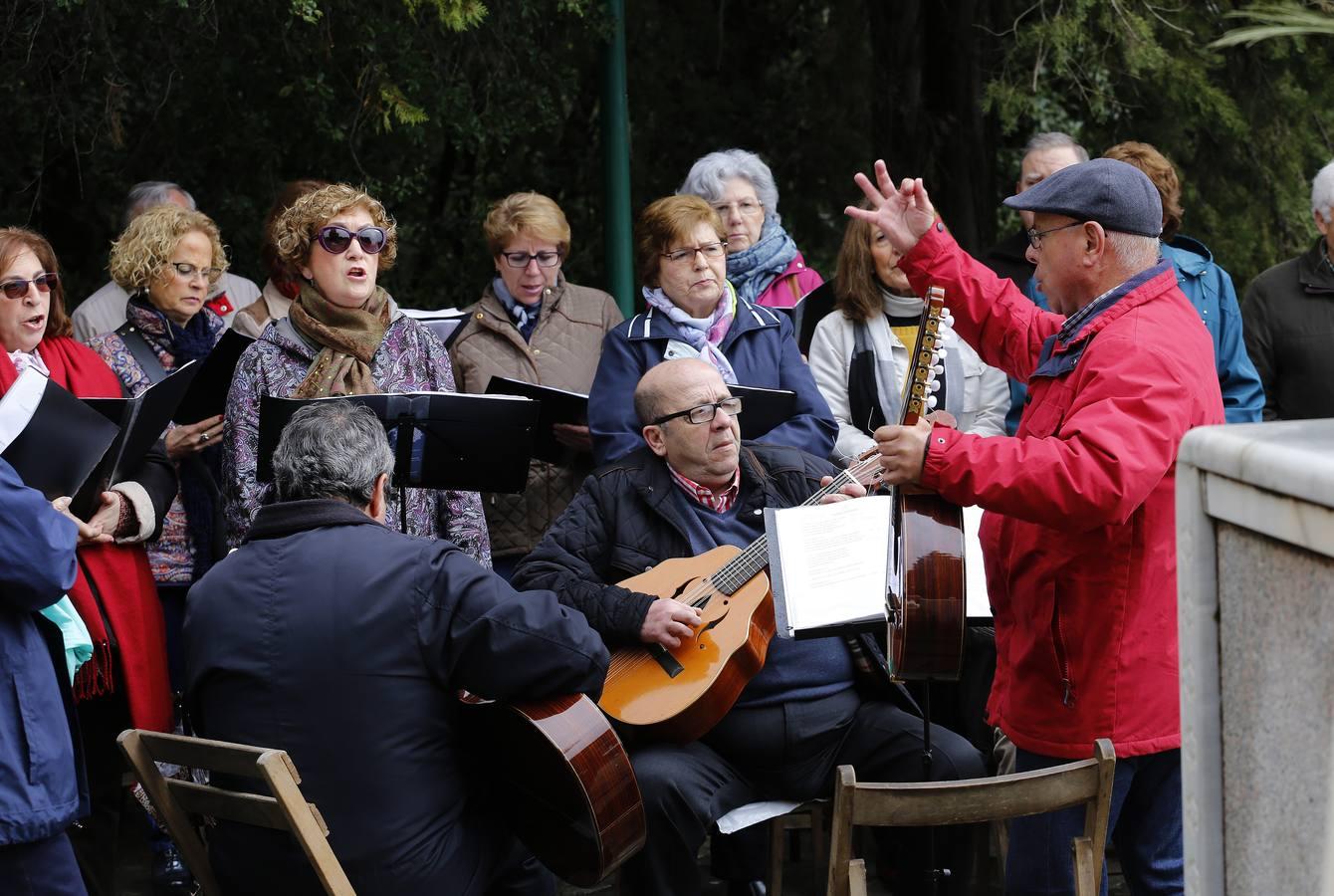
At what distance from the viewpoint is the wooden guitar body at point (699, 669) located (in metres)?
4.23

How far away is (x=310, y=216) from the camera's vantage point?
16.1 feet

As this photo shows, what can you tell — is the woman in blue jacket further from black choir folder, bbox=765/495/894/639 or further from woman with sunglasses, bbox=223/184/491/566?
black choir folder, bbox=765/495/894/639

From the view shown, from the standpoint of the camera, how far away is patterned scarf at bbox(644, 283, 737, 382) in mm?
5336

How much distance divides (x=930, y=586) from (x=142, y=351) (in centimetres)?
298

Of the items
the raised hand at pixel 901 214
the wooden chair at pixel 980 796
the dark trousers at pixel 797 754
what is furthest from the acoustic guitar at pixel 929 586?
the dark trousers at pixel 797 754

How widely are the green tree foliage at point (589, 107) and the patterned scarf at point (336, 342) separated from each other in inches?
49.1

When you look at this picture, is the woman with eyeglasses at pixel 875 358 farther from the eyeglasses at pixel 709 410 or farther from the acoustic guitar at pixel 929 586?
the acoustic guitar at pixel 929 586

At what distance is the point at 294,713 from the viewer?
132 inches

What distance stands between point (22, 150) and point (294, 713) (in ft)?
14.7

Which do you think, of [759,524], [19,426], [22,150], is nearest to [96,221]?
[22,150]

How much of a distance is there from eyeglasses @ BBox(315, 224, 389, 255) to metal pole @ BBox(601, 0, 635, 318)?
1833 millimetres

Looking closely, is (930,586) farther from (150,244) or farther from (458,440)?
(150,244)

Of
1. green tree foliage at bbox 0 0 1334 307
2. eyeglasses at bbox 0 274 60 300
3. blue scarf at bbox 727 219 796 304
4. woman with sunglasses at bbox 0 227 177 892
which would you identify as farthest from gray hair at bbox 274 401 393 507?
blue scarf at bbox 727 219 796 304

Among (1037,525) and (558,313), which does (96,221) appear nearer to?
(558,313)
